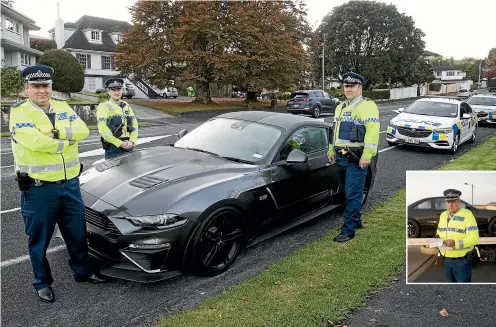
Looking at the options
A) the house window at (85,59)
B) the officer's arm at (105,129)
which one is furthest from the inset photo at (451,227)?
the house window at (85,59)

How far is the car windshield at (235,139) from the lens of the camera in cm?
510

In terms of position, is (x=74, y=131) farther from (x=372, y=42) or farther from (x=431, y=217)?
(x=372, y=42)

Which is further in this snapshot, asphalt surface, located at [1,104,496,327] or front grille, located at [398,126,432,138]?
front grille, located at [398,126,432,138]

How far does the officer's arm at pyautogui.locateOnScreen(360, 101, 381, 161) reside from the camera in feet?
16.3

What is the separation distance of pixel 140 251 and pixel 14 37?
37923 millimetres

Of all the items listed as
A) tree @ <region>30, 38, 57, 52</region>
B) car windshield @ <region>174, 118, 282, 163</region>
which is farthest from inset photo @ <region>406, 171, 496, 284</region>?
tree @ <region>30, 38, 57, 52</region>

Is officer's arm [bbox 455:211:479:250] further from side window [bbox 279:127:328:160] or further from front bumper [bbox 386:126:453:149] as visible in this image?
front bumper [bbox 386:126:453:149]

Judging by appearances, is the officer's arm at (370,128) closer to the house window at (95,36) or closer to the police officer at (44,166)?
the police officer at (44,166)

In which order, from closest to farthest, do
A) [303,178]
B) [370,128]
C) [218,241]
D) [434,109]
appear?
1. [218,241]
2. [370,128]
3. [303,178]
4. [434,109]

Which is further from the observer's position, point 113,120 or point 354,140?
point 113,120

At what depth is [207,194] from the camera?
4.11 m

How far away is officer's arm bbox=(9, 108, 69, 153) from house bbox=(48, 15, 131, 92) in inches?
1804

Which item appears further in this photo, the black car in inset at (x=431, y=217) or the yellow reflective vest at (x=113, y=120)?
the yellow reflective vest at (x=113, y=120)

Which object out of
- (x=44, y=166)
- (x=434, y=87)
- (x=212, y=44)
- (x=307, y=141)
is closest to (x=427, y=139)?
(x=307, y=141)
